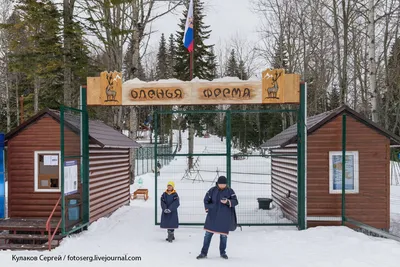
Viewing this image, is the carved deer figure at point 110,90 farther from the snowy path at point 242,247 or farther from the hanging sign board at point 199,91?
the snowy path at point 242,247

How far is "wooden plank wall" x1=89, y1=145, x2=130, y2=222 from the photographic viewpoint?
977cm

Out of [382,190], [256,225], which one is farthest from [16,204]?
[382,190]

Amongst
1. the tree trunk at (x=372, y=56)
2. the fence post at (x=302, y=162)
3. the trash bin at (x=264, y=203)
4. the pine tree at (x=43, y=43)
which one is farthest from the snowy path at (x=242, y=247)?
the pine tree at (x=43, y=43)

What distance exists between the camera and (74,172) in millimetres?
8414

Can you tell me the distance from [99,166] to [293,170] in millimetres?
6186

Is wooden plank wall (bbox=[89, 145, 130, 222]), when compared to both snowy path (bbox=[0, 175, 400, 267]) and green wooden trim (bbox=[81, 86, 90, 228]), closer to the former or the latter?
green wooden trim (bbox=[81, 86, 90, 228])

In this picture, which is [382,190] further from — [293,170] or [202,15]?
[202,15]

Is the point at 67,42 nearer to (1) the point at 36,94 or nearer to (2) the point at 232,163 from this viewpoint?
(1) the point at 36,94

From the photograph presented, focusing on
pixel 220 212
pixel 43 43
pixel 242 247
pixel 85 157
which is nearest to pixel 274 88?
pixel 220 212

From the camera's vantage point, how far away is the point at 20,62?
47.2 ft

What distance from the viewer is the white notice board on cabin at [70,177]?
794 centimetres

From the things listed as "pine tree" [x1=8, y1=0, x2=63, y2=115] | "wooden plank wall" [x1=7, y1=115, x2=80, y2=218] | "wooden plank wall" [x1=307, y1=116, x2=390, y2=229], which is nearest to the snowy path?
"wooden plank wall" [x1=307, y1=116, x2=390, y2=229]

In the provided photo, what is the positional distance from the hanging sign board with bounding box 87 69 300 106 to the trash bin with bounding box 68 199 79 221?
2729 millimetres

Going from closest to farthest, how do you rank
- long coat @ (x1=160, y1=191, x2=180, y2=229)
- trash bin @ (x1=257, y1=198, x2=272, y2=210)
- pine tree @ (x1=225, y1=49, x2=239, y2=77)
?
1. long coat @ (x1=160, y1=191, x2=180, y2=229)
2. trash bin @ (x1=257, y1=198, x2=272, y2=210)
3. pine tree @ (x1=225, y1=49, x2=239, y2=77)
